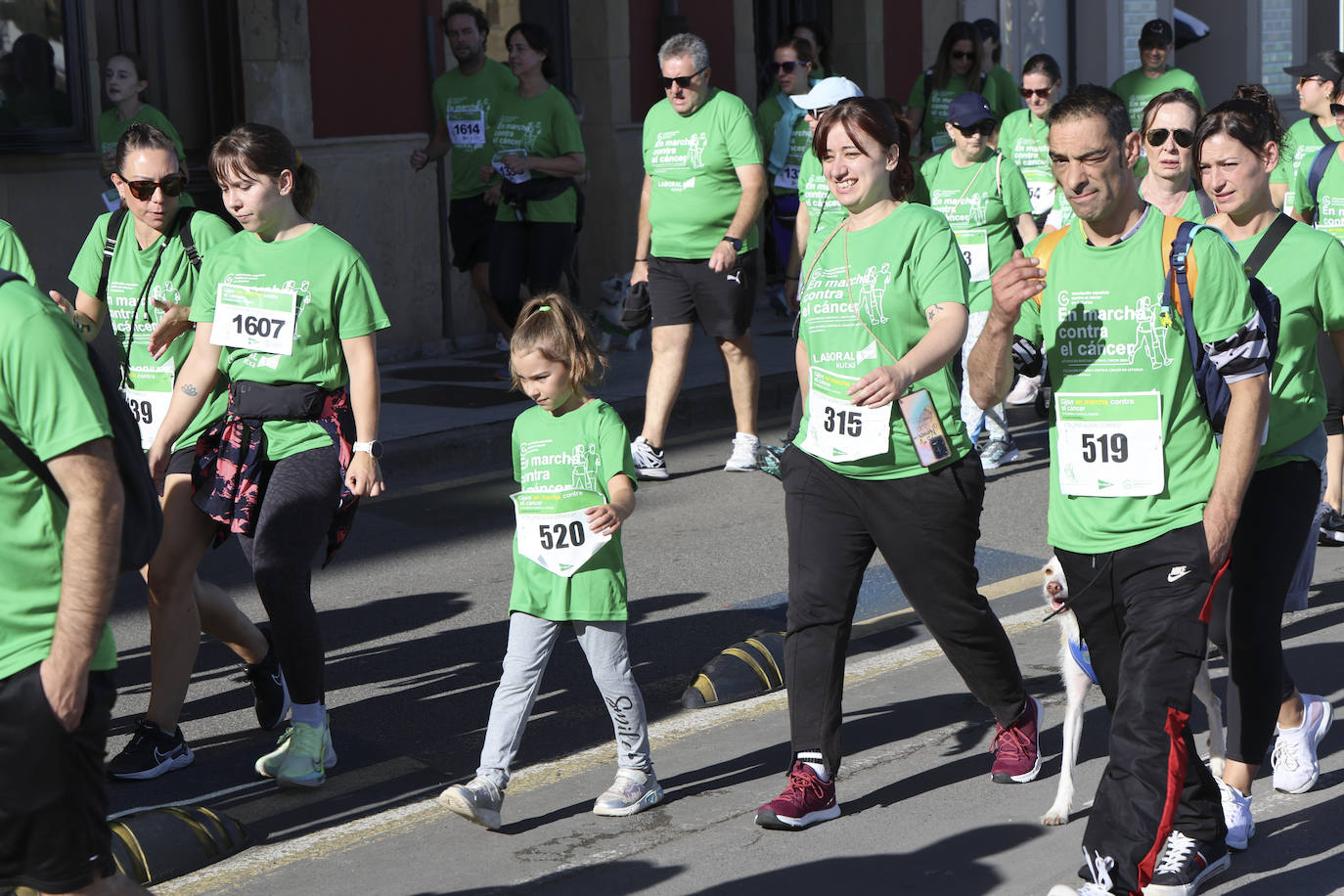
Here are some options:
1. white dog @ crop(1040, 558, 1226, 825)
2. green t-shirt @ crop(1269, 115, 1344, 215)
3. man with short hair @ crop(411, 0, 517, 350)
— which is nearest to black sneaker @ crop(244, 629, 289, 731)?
white dog @ crop(1040, 558, 1226, 825)

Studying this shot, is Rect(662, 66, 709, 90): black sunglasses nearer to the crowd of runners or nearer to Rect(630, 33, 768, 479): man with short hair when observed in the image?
Rect(630, 33, 768, 479): man with short hair

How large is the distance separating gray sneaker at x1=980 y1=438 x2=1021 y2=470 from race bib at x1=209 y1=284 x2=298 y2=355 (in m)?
5.15

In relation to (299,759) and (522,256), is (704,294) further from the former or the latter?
(299,759)

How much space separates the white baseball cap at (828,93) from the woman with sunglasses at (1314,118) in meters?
2.57

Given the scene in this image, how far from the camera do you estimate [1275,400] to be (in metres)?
4.61

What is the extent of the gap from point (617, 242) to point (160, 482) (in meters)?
9.62

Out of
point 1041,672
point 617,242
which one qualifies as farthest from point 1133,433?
point 617,242

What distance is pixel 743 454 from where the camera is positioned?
964 cm

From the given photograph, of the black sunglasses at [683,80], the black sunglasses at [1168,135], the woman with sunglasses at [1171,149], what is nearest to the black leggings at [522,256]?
the black sunglasses at [683,80]

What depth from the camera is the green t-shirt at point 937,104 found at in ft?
43.5

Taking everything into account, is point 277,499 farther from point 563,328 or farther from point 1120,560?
point 1120,560

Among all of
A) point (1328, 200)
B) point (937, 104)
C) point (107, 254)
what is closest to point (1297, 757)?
point (107, 254)

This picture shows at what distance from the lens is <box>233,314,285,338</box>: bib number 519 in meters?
5.13

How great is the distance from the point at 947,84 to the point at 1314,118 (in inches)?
162
